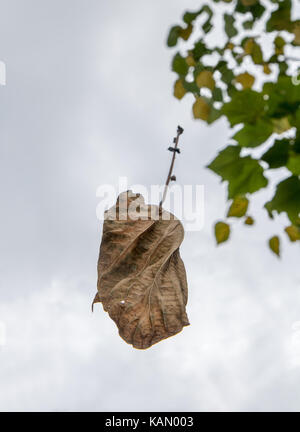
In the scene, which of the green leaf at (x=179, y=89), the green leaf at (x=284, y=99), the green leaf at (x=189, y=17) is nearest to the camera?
the green leaf at (x=284, y=99)

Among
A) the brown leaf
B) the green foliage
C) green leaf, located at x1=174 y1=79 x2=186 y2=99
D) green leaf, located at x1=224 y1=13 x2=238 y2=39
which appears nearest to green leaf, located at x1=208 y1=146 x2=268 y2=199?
the green foliage

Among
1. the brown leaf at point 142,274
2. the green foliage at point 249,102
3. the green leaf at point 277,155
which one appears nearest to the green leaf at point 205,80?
the green foliage at point 249,102

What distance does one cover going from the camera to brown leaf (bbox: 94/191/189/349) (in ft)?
12.4

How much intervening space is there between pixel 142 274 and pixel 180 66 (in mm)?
2209

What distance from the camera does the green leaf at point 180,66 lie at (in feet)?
7.24

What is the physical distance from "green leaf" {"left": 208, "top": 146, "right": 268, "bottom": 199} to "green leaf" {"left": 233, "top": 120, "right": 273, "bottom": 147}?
74mm

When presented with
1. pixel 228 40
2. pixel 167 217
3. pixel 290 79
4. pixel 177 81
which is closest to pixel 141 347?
pixel 167 217

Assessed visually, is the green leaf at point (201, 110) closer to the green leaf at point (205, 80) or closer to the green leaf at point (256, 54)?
the green leaf at point (205, 80)

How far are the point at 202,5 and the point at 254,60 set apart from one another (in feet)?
1.42

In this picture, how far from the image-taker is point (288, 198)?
1.53 m

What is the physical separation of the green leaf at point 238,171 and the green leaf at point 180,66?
86cm

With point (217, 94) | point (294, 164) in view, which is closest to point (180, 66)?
point (217, 94)

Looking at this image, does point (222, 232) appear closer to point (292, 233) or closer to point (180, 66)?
point (292, 233)

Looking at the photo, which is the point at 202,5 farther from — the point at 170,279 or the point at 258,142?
the point at 170,279
